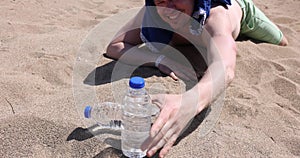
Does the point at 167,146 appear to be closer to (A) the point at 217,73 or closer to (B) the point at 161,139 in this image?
(B) the point at 161,139

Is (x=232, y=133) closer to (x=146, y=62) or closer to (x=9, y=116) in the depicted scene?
(x=146, y=62)

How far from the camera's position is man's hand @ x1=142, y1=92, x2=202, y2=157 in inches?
58.2

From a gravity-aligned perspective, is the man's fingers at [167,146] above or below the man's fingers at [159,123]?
below

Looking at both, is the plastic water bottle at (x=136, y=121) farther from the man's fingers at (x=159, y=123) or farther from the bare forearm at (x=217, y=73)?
the bare forearm at (x=217, y=73)

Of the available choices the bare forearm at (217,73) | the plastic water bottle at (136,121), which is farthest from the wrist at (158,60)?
the plastic water bottle at (136,121)

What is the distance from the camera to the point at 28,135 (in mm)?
1652

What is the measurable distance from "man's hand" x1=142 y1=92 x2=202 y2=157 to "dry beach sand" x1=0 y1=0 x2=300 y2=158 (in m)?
0.09

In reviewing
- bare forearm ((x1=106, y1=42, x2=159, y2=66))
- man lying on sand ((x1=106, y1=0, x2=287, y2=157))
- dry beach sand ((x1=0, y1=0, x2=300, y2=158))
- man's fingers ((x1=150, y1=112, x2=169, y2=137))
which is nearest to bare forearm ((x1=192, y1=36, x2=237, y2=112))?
man lying on sand ((x1=106, y1=0, x2=287, y2=157))

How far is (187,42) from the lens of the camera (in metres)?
2.47

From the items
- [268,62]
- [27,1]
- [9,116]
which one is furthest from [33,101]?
[27,1]

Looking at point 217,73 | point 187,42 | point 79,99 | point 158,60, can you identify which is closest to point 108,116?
point 79,99

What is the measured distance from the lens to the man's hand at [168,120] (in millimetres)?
1479

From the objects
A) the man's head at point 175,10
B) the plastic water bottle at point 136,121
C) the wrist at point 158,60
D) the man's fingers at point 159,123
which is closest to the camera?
the man's fingers at point 159,123

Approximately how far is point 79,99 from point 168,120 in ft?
2.05
